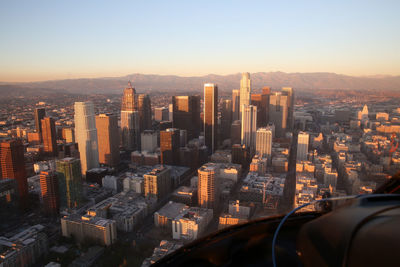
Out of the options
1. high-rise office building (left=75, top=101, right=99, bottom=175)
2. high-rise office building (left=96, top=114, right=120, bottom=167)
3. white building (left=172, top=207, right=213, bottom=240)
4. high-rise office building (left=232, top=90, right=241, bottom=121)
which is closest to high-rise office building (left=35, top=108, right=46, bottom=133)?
high-rise office building (left=75, top=101, right=99, bottom=175)

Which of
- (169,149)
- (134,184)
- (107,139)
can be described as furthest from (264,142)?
(107,139)

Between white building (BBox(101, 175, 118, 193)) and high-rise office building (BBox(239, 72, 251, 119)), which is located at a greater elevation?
high-rise office building (BBox(239, 72, 251, 119))

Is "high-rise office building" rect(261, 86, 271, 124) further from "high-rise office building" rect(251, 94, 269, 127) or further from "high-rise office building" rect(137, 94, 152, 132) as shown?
"high-rise office building" rect(137, 94, 152, 132)

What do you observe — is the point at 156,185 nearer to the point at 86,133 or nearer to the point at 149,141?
the point at 86,133

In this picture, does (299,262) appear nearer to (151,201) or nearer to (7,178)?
(151,201)

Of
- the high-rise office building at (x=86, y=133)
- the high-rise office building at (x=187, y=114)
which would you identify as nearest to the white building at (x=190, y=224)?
the high-rise office building at (x=86, y=133)

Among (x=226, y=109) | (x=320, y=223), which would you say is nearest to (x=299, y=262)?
(x=320, y=223)
